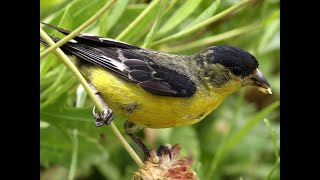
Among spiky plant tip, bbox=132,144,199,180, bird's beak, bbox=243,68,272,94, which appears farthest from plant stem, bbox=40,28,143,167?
bird's beak, bbox=243,68,272,94

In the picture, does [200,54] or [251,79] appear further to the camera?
[200,54]

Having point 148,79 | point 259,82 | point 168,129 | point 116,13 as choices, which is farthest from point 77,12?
point 168,129

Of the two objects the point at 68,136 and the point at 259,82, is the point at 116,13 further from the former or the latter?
the point at 259,82

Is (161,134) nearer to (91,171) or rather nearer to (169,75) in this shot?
(91,171)

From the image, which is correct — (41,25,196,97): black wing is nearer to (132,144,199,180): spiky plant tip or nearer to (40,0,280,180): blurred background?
(40,0,280,180): blurred background

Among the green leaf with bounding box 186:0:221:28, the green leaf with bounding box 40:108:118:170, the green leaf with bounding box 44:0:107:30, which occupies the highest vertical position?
the green leaf with bounding box 44:0:107:30

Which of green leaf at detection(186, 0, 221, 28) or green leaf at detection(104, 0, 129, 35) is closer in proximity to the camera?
green leaf at detection(186, 0, 221, 28)

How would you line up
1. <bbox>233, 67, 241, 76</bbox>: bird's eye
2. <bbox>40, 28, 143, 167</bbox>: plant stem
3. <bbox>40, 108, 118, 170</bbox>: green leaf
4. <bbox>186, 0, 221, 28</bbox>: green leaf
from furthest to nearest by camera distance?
<bbox>40, 108, 118, 170</bbox>: green leaf < <bbox>186, 0, 221, 28</bbox>: green leaf < <bbox>233, 67, 241, 76</bbox>: bird's eye < <bbox>40, 28, 143, 167</bbox>: plant stem

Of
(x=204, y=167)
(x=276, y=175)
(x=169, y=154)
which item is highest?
(x=204, y=167)
